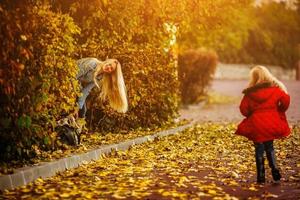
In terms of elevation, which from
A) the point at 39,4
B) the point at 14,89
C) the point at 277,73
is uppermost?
the point at 39,4

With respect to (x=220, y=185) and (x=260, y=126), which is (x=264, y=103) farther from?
(x=220, y=185)

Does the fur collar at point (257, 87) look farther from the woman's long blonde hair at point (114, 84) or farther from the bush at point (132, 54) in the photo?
the bush at point (132, 54)

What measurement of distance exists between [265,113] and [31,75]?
11.4 ft

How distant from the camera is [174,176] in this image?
895 cm

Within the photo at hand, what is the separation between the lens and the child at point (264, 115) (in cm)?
849

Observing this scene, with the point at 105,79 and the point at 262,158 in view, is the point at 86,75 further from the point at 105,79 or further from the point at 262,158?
the point at 262,158

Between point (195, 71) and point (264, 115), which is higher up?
point (264, 115)

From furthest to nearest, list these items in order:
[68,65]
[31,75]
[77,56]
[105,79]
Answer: [77,56]
[105,79]
[68,65]
[31,75]

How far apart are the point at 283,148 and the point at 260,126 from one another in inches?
172

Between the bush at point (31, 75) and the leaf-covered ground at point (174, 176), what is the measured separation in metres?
0.80

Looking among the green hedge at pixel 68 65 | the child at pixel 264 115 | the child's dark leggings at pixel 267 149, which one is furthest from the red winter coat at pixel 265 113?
the green hedge at pixel 68 65

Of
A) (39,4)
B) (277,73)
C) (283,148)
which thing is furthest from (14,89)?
(277,73)

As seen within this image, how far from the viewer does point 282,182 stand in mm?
8562

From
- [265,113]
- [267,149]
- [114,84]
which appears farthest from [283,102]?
[114,84]
